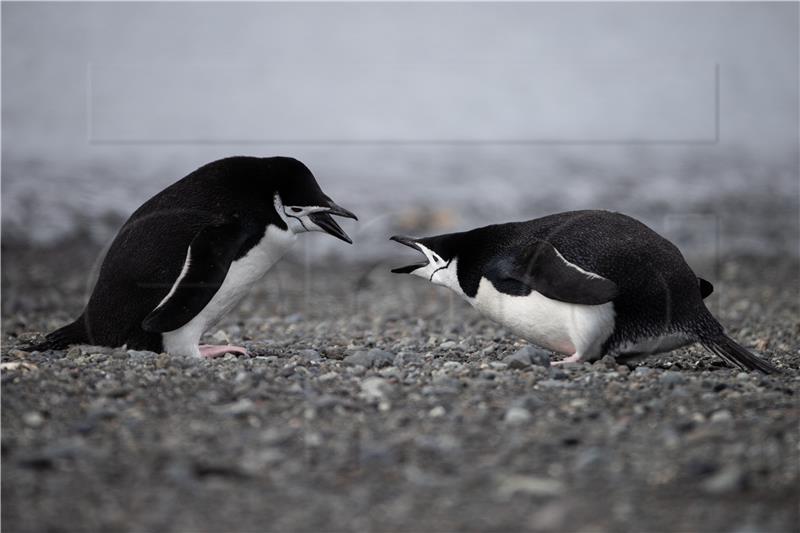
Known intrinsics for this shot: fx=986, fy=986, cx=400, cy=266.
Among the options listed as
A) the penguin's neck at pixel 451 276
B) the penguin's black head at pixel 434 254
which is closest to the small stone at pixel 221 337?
the penguin's black head at pixel 434 254

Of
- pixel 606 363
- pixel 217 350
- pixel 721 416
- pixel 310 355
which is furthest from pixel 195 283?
pixel 721 416

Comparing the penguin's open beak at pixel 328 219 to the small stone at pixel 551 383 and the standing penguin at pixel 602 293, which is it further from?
the small stone at pixel 551 383

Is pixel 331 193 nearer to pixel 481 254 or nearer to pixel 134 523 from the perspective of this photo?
pixel 481 254

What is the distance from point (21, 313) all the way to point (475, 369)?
11.3 feet

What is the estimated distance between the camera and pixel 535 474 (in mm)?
2365

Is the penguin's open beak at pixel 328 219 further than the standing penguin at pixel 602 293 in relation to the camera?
Yes

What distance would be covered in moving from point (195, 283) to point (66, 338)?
729 mm

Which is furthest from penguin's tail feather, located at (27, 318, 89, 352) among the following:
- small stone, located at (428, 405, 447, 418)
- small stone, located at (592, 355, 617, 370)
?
small stone, located at (592, 355, 617, 370)

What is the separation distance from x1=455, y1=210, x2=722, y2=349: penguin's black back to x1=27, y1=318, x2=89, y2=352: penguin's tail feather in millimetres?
1834

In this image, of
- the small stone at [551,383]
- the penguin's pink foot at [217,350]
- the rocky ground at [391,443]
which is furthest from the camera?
the penguin's pink foot at [217,350]

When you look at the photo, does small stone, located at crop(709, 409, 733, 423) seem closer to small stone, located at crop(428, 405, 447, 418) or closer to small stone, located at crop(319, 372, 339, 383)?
small stone, located at crop(428, 405, 447, 418)

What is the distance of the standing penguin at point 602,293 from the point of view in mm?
3650

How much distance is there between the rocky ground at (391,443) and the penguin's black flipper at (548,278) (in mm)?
251

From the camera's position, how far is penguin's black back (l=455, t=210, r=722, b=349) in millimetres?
3676
